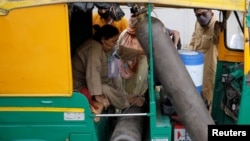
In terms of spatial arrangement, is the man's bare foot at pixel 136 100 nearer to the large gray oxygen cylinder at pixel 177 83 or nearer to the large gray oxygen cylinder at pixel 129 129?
the large gray oxygen cylinder at pixel 129 129

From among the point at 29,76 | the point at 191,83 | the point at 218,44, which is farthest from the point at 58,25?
the point at 218,44

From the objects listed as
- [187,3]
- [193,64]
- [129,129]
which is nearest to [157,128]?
[129,129]

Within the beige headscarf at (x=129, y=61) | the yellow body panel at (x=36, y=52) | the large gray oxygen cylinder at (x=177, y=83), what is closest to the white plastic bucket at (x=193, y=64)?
the large gray oxygen cylinder at (x=177, y=83)

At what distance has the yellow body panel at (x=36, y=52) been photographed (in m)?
Answer: 3.65

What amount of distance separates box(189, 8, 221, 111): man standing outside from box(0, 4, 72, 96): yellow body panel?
1818 mm

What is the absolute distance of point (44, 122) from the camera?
3.90 metres

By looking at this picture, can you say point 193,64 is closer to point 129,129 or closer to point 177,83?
point 177,83

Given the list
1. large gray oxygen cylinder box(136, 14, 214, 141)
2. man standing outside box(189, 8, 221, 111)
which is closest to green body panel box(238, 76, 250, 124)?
large gray oxygen cylinder box(136, 14, 214, 141)

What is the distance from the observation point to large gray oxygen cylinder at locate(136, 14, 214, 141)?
369 centimetres

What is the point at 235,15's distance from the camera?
4.14 meters

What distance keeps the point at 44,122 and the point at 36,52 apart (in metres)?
0.69

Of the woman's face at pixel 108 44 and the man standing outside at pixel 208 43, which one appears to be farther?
the man standing outside at pixel 208 43

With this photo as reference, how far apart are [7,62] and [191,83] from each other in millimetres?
1722

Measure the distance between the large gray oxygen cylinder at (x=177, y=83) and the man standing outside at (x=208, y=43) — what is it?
0.98m
